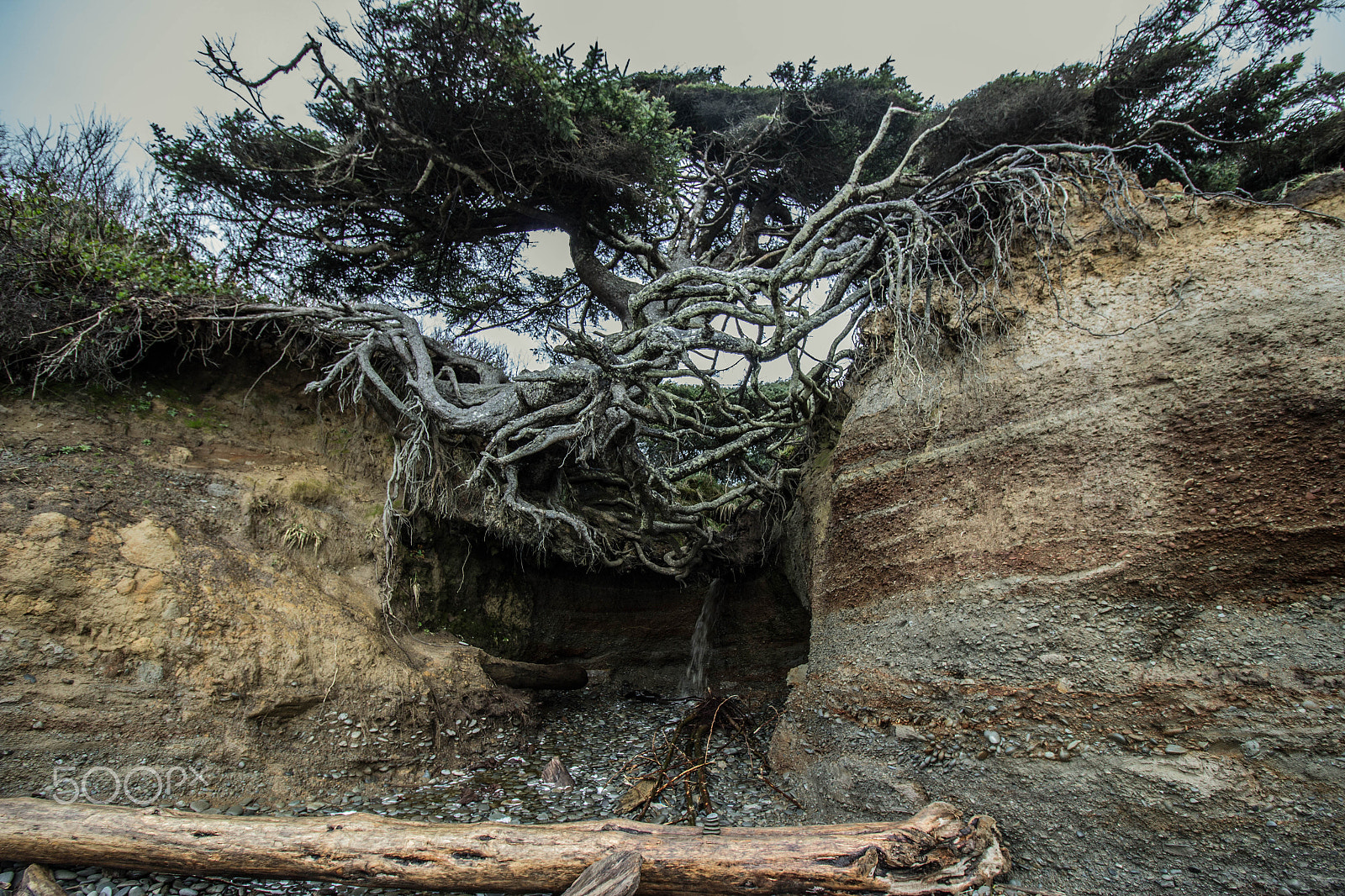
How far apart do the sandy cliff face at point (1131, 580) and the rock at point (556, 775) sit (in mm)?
2328

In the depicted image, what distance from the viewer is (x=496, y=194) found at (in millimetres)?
7977

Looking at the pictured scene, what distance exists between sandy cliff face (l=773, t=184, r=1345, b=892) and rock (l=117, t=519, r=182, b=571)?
19.5 ft

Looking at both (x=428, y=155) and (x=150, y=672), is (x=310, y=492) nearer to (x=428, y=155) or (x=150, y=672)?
(x=150, y=672)

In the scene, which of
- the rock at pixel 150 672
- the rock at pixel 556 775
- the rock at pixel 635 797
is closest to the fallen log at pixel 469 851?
the rock at pixel 150 672

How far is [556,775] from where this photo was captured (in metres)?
5.59

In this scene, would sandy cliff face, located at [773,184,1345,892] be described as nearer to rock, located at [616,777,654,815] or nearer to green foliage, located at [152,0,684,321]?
rock, located at [616,777,654,815]

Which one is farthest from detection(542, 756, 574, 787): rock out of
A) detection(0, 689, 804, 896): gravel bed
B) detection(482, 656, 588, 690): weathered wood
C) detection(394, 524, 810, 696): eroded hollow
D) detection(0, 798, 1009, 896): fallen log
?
detection(394, 524, 810, 696): eroded hollow

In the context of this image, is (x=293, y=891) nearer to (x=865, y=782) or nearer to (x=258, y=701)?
(x=258, y=701)

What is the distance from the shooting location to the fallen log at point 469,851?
129 inches

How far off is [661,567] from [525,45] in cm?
646

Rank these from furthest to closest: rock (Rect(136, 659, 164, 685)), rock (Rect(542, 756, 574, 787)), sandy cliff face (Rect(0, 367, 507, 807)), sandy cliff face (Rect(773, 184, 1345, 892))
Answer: rock (Rect(542, 756, 574, 787)), rock (Rect(136, 659, 164, 685)), sandy cliff face (Rect(0, 367, 507, 807)), sandy cliff face (Rect(773, 184, 1345, 892))

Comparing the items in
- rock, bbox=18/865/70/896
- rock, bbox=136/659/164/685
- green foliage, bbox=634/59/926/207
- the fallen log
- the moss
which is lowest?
rock, bbox=18/865/70/896

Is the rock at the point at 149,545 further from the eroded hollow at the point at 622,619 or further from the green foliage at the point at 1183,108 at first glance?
the green foliage at the point at 1183,108

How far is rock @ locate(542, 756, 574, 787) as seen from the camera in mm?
5527
